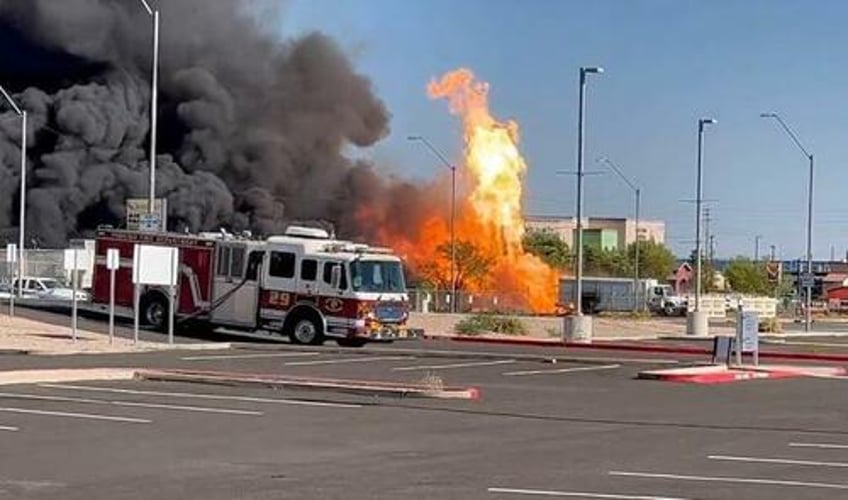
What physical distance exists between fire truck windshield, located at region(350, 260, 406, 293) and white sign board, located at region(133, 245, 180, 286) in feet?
16.0

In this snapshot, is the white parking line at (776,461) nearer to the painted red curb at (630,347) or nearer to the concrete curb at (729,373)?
the concrete curb at (729,373)

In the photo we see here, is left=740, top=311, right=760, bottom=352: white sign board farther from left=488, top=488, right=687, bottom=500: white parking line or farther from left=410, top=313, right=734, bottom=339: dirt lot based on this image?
left=488, top=488, right=687, bottom=500: white parking line

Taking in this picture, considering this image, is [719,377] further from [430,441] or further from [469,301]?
[469,301]

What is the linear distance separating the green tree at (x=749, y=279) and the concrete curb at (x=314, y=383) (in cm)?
11663

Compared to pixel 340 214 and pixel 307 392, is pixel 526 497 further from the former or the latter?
pixel 340 214

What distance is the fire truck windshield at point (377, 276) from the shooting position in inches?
1469

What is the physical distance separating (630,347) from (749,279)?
10704 centimetres

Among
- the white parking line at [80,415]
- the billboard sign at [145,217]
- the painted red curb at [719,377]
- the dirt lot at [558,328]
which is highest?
the billboard sign at [145,217]

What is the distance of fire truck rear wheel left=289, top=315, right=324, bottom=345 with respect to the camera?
37875 mm

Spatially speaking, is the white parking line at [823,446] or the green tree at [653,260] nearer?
the white parking line at [823,446]

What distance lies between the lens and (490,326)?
164 ft

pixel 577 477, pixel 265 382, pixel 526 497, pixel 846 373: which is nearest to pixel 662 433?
pixel 577 477

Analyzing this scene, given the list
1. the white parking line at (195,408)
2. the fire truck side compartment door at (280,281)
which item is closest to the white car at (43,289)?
the fire truck side compartment door at (280,281)

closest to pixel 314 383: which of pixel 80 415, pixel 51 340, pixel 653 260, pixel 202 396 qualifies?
pixel 202 396
